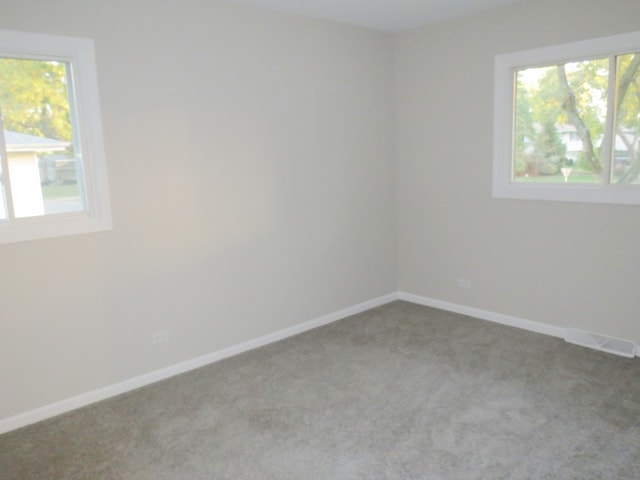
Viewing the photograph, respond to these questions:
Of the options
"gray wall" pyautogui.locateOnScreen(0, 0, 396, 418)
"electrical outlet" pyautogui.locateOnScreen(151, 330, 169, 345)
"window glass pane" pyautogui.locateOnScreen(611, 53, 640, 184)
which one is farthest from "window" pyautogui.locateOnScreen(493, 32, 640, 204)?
"electrical outlet" pyautogui.locateOnScreen(151, 330, 169, 345)

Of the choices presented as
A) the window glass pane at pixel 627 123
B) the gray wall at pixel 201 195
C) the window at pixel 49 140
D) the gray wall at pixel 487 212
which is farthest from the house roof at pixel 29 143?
the window glass pane at pixel 627 123

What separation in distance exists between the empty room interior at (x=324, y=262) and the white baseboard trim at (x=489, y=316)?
0.07 ft

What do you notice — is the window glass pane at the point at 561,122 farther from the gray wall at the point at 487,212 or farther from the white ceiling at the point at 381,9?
the white ceiling at the point at 381,9

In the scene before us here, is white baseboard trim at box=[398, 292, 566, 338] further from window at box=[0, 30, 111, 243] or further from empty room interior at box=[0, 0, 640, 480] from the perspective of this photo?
window at box=[0, 30, 111, 243]

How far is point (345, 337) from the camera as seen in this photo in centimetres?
421

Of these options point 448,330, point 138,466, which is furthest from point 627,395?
point 138,466

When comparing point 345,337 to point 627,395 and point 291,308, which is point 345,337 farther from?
point 627,395

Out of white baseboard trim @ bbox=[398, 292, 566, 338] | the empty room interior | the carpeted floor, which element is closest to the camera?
the carpeted floor

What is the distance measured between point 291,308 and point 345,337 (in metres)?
0.54

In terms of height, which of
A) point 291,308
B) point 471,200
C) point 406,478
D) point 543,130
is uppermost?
point 543,130

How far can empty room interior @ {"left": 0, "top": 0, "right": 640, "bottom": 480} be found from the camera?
2.76m

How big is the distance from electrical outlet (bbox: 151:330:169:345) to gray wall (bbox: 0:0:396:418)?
0.04 m

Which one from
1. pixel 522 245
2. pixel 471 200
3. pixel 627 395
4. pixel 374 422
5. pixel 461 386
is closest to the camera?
pixel 374 422

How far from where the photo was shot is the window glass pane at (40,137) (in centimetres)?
287
